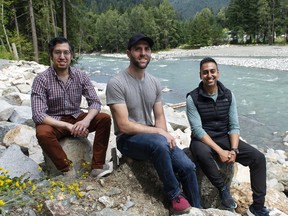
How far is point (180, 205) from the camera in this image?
3.00m

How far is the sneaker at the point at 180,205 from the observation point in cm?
299

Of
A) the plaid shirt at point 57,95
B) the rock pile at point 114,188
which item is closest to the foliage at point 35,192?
the rock pile at point 114,188

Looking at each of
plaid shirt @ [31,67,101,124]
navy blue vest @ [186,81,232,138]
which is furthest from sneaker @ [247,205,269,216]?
plaid shirt @ [31,67,101,124]

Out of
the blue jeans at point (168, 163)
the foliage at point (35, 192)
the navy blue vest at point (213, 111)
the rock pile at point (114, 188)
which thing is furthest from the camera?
the navy blue vest at point (213, 111)

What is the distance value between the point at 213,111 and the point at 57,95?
1.88 metres

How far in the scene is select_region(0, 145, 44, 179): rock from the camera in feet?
11.6

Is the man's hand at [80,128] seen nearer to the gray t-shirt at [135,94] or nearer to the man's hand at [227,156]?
the gray t-shirt at [135,94]

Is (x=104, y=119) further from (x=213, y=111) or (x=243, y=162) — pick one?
(x=243, y=162)

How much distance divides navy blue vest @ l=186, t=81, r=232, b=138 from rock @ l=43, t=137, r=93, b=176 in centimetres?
144

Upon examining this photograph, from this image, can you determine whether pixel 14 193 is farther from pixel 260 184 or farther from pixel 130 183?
pixel 260 184

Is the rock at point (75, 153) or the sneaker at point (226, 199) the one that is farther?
the rock at point (75, 153)

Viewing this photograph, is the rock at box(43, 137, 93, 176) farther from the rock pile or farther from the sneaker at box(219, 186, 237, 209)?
the sneaker at box(219, 186, 237, 209)

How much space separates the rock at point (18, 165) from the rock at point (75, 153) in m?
0.13

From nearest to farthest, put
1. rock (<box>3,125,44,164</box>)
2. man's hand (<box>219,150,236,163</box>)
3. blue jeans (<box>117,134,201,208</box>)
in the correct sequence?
blue jeans (<box>117,134,201,208</box>) → man's hand (<box>219,150,236,163</box>) → rock (<box>3,125,44,164</box>)
